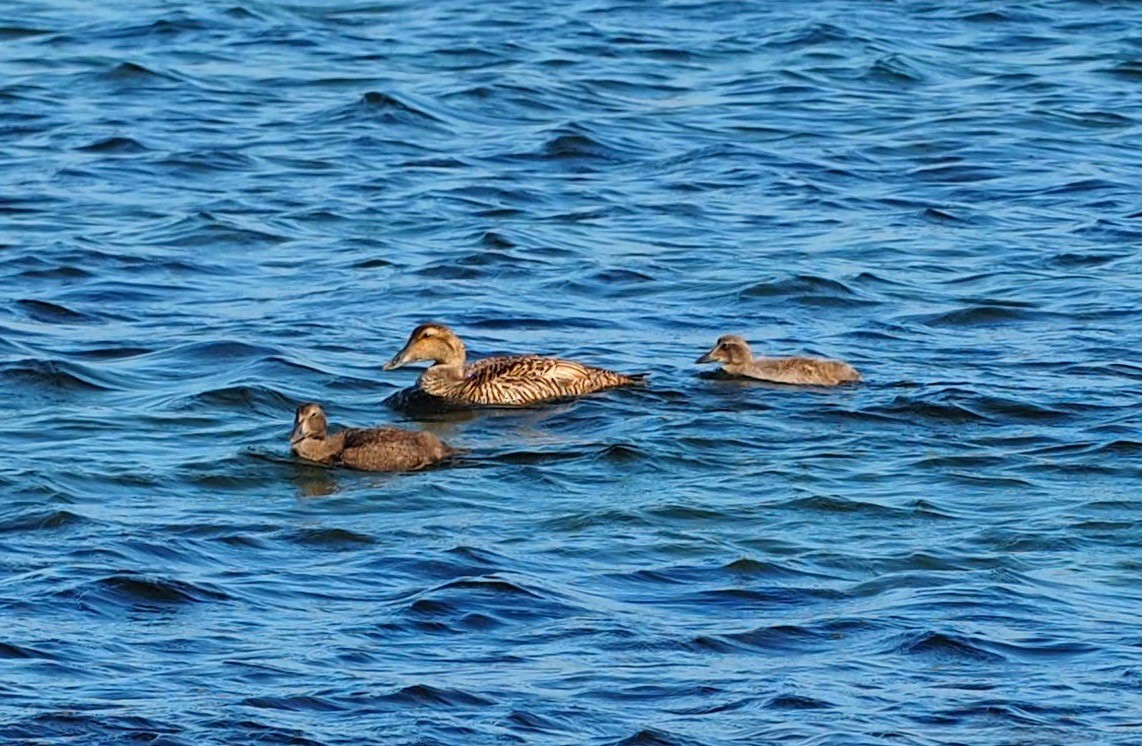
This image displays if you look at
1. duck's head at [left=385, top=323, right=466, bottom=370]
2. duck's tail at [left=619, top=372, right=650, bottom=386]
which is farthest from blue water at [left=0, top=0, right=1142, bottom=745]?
duck's head at [left=385, top=323, right=466, bottom=370]

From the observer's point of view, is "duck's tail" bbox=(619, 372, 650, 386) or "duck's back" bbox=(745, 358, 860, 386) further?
"duck's tail" bbox=(619, 372, 650, 386)

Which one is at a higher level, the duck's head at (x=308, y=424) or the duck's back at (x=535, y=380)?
the duck's head at (x=308, y=424)

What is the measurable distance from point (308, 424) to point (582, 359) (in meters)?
2.92

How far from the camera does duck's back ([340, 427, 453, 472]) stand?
13461 millimetres

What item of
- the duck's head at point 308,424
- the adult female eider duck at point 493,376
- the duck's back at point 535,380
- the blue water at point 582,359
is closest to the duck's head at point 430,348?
the adult female eider duck at point 493,376

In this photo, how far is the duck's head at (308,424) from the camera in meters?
13.5

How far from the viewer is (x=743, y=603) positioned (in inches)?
441

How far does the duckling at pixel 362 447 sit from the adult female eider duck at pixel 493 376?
4.81 ft

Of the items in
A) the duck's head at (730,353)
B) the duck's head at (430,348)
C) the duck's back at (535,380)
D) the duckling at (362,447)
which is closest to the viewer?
the duckling at (362,447)

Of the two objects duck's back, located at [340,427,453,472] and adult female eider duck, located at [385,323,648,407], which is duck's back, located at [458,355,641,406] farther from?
duck's back, located at [340,427,453,472]

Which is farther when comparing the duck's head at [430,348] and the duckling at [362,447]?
the duck's head at [430,348]

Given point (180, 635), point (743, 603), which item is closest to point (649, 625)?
point (743, 603)

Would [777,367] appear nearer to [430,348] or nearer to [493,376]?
[493,376]

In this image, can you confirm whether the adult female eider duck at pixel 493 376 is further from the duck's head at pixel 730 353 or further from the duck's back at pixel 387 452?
the duck's back at pixel 387 452
